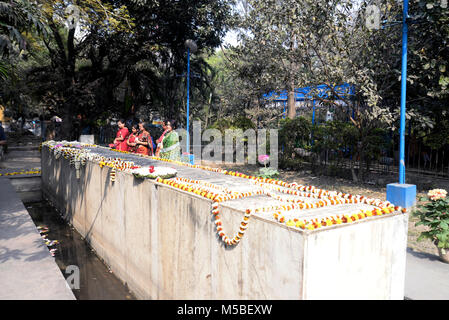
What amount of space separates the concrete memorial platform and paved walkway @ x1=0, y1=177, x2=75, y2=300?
47.4 inches

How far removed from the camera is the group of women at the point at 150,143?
9258 millimetres

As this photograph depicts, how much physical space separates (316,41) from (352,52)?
1066mm

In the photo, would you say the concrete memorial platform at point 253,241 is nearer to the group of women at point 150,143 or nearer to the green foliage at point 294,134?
the group of women at point 150,143

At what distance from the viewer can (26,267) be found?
183 inches

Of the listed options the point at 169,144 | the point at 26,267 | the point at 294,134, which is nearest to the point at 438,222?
the point at 26,267

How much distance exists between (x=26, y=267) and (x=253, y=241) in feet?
11.0

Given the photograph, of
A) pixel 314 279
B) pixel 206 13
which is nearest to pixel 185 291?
pixel 314 279

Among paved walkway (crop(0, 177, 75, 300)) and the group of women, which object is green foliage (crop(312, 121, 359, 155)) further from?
paved walkway (crop(0, 177, 75, 300))

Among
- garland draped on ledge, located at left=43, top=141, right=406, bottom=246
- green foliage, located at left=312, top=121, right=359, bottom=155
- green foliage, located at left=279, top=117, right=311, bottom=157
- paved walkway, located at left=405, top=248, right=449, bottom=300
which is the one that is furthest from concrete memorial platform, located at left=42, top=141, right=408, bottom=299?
green foliage, located at left=279, top=117, right=311, bottom=157

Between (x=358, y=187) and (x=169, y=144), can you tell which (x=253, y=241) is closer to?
(x=169, y=144)

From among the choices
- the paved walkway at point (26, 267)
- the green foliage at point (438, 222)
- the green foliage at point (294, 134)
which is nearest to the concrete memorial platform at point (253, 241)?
the paved walkway at point (26, 267)

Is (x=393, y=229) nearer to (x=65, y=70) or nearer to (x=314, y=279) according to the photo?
(x=314, y=279)

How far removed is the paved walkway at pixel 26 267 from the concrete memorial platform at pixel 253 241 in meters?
1.20

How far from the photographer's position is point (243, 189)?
4203mm
